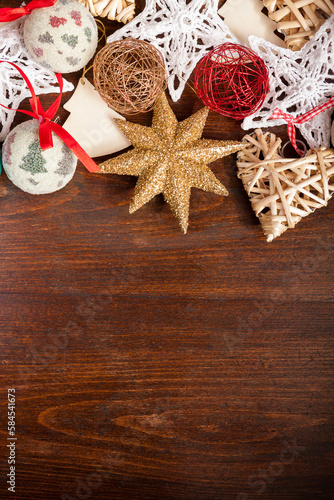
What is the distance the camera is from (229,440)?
1046 mm

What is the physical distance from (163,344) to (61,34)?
2.64ft

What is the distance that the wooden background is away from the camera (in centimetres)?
101

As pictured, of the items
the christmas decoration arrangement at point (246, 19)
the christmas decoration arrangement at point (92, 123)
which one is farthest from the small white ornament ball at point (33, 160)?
the christmas decoration arrangement at point (246, 19)

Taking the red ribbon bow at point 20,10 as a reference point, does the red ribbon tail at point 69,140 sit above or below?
below

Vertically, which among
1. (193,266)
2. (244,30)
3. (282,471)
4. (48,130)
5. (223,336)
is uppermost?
(48,130)

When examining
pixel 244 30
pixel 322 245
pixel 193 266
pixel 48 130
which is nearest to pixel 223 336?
pixel 193 266

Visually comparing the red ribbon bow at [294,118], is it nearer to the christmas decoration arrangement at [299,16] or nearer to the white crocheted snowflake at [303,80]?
the white crocheted snowflake at [303,80]

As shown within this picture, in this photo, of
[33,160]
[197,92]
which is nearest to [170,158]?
[197,92]

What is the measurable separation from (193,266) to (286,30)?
657 mm

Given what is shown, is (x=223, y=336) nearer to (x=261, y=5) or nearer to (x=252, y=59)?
(x=252, y=59)

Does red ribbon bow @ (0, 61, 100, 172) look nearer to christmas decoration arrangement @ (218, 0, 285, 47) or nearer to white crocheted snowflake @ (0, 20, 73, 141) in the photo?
white crocheted snowflake @ (0, 20, 73, 141)

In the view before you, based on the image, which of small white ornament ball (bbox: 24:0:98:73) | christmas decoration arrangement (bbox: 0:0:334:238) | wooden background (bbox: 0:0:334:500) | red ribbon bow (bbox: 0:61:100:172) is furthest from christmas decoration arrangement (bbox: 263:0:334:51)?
red ribbon bow (bbox: 0:61:100:172)

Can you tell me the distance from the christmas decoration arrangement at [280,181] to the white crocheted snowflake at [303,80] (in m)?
0.05

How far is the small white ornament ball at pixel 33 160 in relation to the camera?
84 cm
